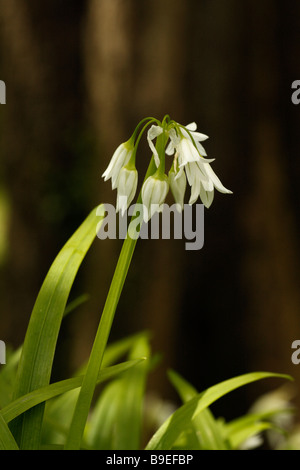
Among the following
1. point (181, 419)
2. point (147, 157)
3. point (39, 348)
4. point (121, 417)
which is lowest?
point (121, 417)

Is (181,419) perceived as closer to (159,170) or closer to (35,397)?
(35,397)

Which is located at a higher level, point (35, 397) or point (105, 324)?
point (105, 324)

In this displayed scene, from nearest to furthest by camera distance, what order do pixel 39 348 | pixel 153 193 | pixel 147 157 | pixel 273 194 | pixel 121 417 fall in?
1. pixel 153 193
2. pixel 39 348
3. pixel 121 417
4. pixel 147 157
5. pixel 273 194

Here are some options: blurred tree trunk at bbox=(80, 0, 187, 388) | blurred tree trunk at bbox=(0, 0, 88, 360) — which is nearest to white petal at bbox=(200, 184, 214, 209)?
blurred tree trunk at bbox=(80, 0, 187, 388)

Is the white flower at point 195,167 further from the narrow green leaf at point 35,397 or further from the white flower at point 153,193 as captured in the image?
the narrow green leaf at point 35,397

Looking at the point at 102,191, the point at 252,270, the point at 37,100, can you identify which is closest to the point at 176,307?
the point at 252,270

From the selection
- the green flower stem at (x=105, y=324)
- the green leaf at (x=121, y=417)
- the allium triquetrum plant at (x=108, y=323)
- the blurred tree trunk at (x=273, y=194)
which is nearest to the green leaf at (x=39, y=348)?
the allium triquetrum plant at (x=108, y=323)

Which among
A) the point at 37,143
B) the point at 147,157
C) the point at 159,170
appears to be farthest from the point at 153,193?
the point at 37,143

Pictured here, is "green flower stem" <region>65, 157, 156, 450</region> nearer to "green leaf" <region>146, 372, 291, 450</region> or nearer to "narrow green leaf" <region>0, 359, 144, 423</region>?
"narrow green leaf" <region>0, 359, 144, 423</region>

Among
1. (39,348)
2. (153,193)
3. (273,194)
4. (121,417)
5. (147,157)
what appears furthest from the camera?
(273,194)
